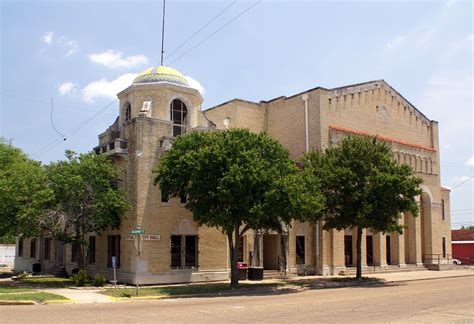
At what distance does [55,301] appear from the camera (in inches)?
779

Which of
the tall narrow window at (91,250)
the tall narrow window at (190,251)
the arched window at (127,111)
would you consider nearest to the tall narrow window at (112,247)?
the tall narrow window at (91,250)

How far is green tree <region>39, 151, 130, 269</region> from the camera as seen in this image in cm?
2648

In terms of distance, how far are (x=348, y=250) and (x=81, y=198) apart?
19940mm

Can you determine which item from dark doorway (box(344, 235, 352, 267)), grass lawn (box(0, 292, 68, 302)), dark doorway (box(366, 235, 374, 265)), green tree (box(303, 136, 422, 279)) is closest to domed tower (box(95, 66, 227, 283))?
grass lawn (box(0, 292, 68, 302))

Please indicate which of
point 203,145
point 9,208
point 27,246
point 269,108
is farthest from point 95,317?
point 27,246

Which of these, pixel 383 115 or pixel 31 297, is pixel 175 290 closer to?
pixel 31 297

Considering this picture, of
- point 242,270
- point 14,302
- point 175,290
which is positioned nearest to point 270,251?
point 242,270

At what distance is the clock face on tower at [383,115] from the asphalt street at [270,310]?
20275mm

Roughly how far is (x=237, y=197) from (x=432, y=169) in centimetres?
2560

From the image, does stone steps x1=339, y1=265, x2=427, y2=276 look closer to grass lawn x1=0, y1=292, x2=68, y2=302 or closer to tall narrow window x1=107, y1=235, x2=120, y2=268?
tall narrow window x1=107, y1=235, x2=120, y2=268

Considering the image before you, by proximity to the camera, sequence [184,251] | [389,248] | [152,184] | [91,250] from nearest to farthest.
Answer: [152,184]
[184,251]
[91,250]
[389,248]

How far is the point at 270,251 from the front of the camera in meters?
34.7

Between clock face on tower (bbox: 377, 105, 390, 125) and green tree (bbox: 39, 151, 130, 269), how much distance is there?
71.5ft

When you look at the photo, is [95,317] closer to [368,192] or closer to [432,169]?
[368,192]
